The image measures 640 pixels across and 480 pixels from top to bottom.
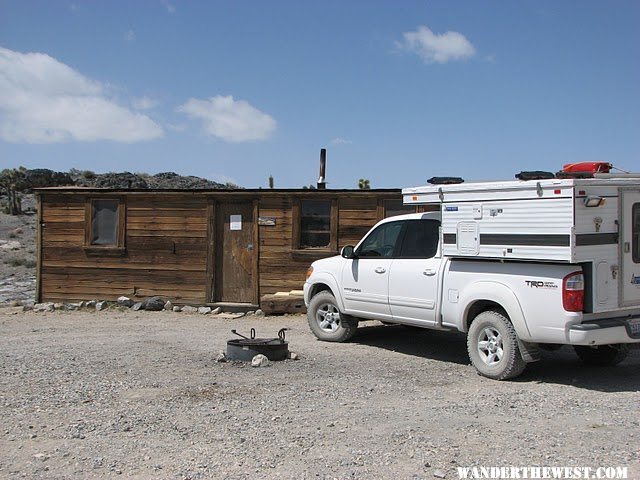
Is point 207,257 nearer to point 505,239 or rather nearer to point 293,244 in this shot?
point 293,244

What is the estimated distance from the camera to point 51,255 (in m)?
15.5

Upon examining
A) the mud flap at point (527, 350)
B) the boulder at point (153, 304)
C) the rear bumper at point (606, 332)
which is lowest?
the boulder at point (153, 304)

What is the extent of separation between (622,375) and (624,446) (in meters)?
3.02

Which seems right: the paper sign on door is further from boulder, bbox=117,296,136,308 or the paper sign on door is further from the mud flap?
the mud flap

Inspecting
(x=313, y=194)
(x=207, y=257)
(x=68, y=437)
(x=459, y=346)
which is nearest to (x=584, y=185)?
(x=459, y=346)

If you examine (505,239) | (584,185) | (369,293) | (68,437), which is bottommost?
(68,437)

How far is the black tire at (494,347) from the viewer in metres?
7.50

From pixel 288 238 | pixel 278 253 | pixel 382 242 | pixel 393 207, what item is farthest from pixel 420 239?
pixel 278 253

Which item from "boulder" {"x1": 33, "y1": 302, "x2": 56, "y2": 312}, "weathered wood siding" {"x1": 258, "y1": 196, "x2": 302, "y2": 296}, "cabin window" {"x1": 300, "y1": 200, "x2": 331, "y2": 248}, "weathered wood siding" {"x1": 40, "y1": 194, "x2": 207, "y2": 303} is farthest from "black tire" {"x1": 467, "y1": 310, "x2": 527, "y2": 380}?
"boulder" {"x1": 33, "y1": 302, "x2": 56, "y2": 312}

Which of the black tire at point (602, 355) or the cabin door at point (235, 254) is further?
the cabin door at point (235, 254)

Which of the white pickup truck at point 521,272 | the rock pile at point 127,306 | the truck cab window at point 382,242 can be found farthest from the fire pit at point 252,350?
the rock pile at point 127,306

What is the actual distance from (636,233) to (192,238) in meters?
9.67

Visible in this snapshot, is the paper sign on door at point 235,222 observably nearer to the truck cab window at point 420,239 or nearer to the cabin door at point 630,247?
the truck cab window at point 420,239

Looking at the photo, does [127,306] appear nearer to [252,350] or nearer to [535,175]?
[252,350]
